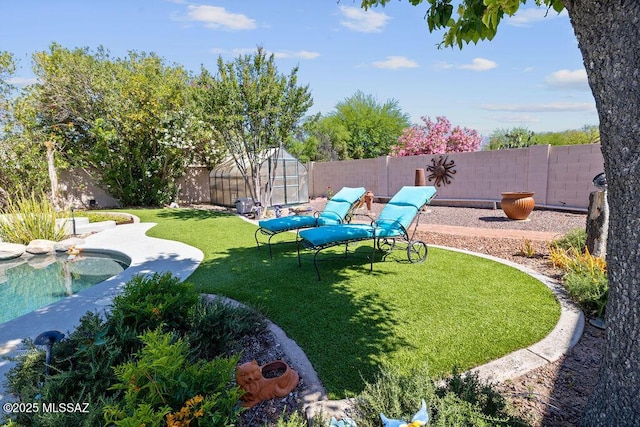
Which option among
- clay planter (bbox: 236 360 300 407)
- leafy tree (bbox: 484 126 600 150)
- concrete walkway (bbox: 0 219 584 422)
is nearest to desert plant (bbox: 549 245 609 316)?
concrete walkway (bbox: 0 219 584 422)

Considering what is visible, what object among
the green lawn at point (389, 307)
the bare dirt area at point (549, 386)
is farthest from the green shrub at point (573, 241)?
the green lawn at point (389, 307)

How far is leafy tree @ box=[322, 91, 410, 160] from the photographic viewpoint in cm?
3002

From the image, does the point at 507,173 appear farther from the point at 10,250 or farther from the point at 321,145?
the point at 321,145

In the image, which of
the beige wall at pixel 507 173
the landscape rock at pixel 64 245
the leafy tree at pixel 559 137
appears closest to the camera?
the landscape rock at pixel 64 245

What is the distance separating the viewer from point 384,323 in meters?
3.54

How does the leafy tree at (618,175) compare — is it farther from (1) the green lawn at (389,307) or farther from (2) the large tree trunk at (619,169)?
(1) the green lawn at (389,307)

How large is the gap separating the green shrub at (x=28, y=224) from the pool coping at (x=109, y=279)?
2.85 ft

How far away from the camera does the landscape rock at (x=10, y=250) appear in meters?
7.68

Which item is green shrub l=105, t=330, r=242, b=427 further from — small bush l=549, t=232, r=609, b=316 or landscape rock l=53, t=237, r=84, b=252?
landscape rock l=53, t=237, r=84, b=252

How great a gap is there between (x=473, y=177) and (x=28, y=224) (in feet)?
47.0

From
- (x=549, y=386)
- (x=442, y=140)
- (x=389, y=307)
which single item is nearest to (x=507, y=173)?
(x=442, y=140)

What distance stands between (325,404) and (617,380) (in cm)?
167

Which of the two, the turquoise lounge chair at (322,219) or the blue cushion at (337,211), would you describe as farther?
the blue cushion at (337,211)

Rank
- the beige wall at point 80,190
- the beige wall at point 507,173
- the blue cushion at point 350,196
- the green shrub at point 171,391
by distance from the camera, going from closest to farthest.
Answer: the green shrub at point 171,391 < the blue cushion at point 350,196 < the beige wall at point 507,173 < the beige wall at point 80,190
